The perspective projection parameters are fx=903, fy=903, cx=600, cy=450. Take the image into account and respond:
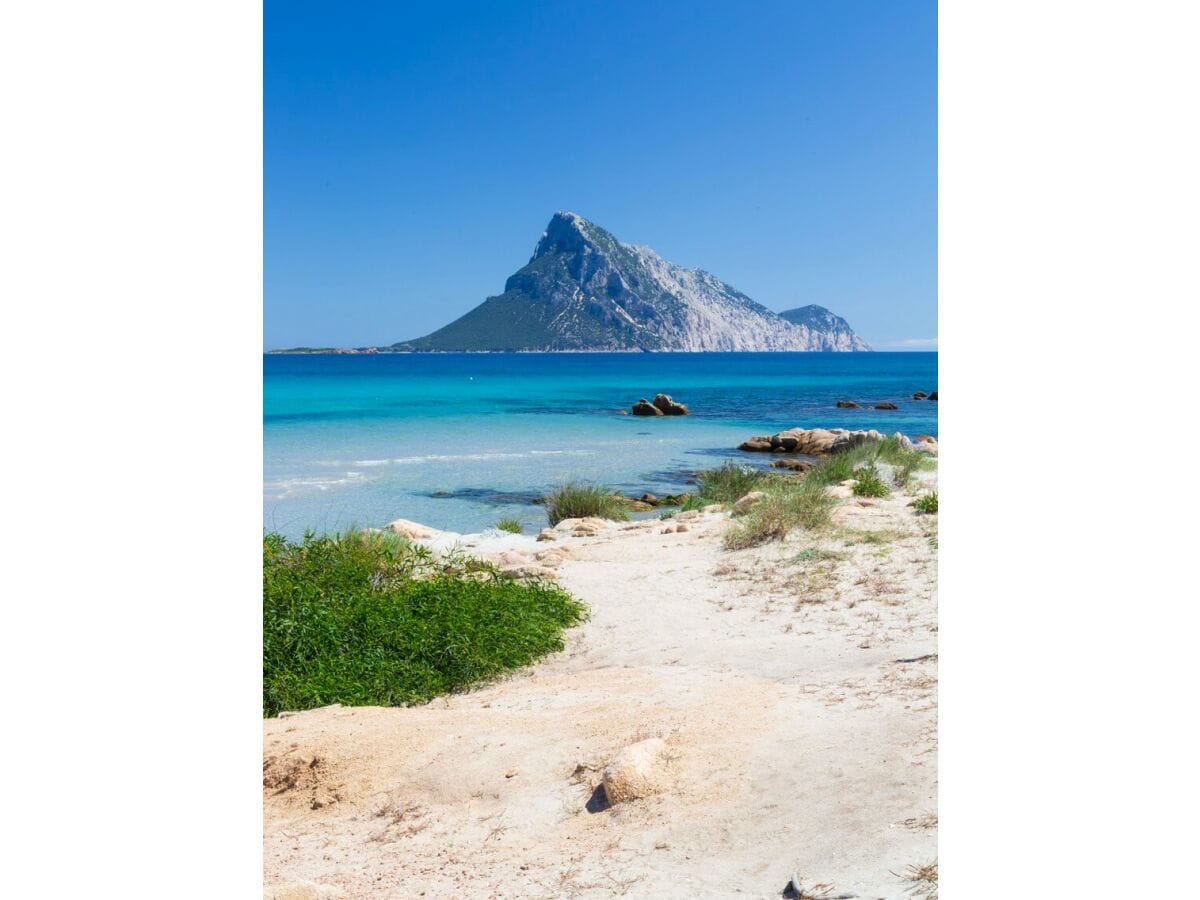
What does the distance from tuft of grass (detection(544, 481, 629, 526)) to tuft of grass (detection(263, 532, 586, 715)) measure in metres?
4.48

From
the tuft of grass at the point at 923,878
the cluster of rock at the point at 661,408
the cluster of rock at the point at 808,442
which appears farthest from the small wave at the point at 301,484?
the cluster of rock at the point at 661,408

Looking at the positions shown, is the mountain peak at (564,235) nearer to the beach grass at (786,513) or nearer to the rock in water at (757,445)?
the rock in water at (757,445)

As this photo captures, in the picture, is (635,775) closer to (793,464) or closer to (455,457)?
(793,464)

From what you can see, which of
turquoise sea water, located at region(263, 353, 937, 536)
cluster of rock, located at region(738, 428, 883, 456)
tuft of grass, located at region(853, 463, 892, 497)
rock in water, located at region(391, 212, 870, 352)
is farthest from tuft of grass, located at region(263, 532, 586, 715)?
rock in water, located at region(391, 212, 870, 352)

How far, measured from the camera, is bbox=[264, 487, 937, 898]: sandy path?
2109 mm

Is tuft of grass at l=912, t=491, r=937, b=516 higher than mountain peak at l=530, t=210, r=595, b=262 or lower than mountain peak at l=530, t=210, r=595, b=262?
lower

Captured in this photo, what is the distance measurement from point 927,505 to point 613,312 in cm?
8268

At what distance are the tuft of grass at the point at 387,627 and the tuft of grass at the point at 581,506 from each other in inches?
176

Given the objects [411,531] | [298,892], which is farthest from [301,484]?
[298,892]

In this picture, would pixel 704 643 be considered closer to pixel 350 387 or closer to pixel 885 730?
pixel 885 730

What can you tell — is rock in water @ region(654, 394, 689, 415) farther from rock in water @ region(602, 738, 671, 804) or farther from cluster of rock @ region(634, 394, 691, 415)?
rock in water @ region(602, 738, 671, 804)

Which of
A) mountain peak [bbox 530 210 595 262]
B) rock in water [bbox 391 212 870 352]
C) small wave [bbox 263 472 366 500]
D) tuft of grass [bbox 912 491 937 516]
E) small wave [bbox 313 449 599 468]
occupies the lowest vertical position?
small wave [bbox 263 472 366 500]

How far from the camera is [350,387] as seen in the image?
43.8 metres
